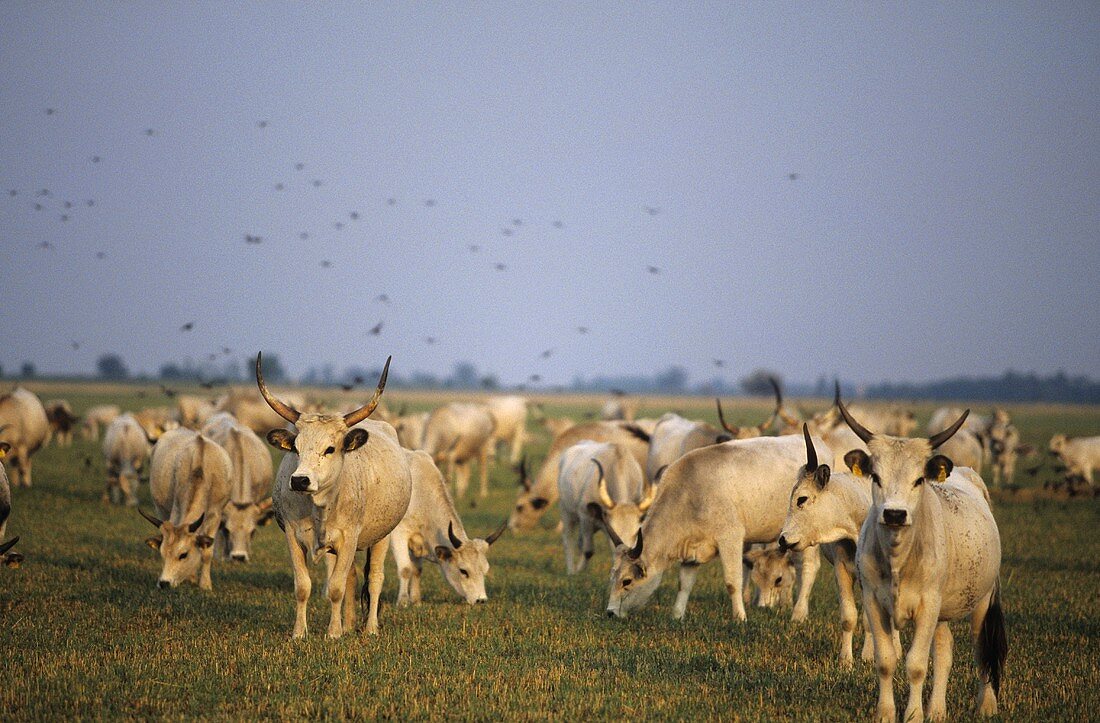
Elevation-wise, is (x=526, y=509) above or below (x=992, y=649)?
below

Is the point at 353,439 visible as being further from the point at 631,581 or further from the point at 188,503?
the point at 188,503

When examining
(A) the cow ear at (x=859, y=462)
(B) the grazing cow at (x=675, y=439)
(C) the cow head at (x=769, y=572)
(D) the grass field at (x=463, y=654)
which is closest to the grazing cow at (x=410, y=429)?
(B) the grazing cow at (x=675, y=439)

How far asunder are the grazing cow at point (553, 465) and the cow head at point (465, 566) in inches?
343

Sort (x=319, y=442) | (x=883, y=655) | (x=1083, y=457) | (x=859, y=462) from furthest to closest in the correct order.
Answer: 1. (x=1083, y=457)
2. (x=319, y=442)
3. (x=883, y=655)
4. (x=859, y=462)

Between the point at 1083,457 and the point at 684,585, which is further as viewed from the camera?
the point at 1083,457

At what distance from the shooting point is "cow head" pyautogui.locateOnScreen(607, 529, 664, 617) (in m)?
12.9

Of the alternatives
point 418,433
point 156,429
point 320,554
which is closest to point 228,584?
→ point 320,554

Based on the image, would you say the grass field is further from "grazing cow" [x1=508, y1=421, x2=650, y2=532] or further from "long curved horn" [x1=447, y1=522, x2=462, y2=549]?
"grazing cow" [x1=508, y1=421, x2=650, y2=532]

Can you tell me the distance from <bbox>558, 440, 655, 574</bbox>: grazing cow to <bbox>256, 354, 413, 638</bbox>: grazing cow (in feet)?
13.7

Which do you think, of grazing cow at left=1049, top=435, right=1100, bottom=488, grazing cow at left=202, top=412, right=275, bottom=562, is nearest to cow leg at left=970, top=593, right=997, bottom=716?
grazing cow at left=202, top=412, right=275, bottom=562

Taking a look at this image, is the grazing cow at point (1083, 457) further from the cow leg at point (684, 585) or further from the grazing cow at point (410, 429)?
the cow leg at point (684, 585)

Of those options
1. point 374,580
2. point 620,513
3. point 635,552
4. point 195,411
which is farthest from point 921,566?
point 195,411

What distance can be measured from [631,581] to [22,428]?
67.2ft

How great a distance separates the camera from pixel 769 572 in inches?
569
